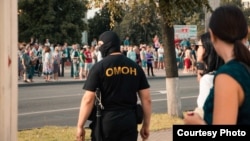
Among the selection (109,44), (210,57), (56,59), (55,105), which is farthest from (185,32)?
(210,57)

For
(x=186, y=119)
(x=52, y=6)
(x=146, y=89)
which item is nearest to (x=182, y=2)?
(x=146, y=89)

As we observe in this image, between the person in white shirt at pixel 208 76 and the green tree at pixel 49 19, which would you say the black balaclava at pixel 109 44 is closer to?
the person in white shirt at pixel 208 76

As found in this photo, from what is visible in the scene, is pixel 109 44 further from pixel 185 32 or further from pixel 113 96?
pixel 185 32

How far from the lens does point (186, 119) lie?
2811 millimetres

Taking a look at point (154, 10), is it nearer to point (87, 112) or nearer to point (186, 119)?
Result: point (87, 112)

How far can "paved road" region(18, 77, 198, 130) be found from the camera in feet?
40.9

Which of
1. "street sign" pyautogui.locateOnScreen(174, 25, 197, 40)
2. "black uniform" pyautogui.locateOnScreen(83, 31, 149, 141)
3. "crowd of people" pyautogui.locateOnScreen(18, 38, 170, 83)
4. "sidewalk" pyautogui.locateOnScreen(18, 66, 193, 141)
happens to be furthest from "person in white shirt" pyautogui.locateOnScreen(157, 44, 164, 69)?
"black uniform" pyautogui.locateOnScreen(83, 31, 149, 141)

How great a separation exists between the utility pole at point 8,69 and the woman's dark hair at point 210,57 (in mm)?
→ 2622

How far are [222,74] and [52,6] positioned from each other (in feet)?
165

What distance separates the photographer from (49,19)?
5106 centimetres

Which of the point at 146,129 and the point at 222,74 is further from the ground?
the point at 222,74

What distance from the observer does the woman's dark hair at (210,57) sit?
13.3 feet

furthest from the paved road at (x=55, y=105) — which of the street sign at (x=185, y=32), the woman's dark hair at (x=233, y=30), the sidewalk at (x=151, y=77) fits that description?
the street sign at (x=185, y=32)

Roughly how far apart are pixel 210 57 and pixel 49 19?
1881 inches
